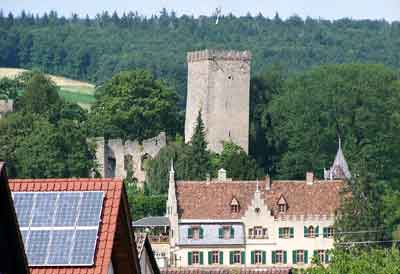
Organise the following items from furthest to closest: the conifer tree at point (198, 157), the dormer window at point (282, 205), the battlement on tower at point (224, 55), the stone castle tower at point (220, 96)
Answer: the battlement on tower at point (224, 55) < the stone castle tower at point (220, 96) < the conifer tree at point (198, 157) < the dormer window at point (282, 205)

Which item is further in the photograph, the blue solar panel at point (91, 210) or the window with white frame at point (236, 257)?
the window with white frame at point (236, 257)

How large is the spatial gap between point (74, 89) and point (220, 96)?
2748 inches

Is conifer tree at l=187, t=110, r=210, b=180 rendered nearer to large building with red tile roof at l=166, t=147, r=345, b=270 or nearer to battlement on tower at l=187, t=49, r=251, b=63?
battlement on tower at l=187, t=49, r=251, b=63

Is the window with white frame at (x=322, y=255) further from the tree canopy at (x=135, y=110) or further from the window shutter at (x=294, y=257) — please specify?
the tree canopy at (x=135, y=110)

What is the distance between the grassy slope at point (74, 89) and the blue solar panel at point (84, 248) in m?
151

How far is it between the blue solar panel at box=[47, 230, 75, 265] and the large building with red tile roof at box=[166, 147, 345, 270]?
75.9 meters

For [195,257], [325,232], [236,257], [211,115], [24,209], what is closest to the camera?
[24,209]

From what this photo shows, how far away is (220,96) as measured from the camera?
397 ft

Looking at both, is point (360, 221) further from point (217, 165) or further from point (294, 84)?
point (294, 84)

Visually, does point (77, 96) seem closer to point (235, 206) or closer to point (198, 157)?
point (198, 157)

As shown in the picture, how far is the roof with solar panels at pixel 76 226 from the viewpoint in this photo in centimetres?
1923

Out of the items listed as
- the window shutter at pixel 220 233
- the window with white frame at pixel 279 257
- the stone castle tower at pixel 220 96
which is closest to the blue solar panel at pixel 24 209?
the window with white frame at pixel 279 257

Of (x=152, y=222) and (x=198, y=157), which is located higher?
(x=198, y=157)

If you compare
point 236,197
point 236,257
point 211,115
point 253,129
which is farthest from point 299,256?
point 253,129
